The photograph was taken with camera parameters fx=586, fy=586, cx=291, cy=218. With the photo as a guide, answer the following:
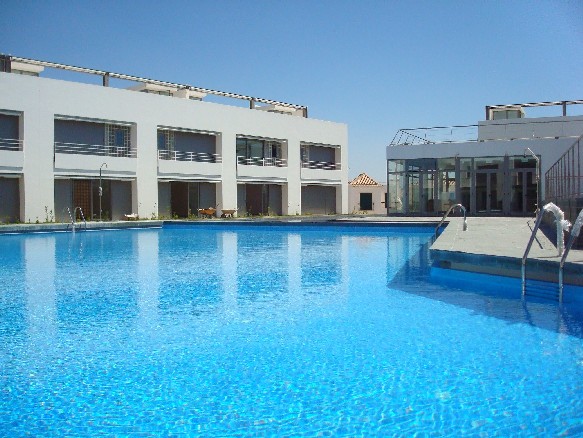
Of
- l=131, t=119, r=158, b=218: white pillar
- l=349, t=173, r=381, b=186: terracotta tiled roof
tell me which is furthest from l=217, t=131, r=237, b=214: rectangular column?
l=349, t=173, r=381, b=186: terracotta tiled roof

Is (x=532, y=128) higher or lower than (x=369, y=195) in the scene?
higher

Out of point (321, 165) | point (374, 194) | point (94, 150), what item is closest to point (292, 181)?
point (321, 165)

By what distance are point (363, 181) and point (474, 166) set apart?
20.0 m

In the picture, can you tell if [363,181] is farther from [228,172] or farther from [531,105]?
[228,172]

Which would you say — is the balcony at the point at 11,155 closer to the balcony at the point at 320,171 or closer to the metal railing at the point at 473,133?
the balcony at the point at 320,171

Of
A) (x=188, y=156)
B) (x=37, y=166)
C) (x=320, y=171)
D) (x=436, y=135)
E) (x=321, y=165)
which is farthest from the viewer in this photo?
(x=321, y=165)

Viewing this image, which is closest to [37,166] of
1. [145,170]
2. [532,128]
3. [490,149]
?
[145,170]

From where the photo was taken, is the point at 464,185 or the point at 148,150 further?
the point at 464,185

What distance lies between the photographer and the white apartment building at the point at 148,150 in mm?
24156

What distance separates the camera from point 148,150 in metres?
28.2

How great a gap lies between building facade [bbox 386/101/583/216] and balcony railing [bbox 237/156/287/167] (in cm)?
716

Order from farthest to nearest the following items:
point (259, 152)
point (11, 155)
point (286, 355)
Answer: point (259, 152), point (11, 155), point (286, 355)

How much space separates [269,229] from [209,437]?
20.2 meters

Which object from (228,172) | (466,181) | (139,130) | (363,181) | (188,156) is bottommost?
(466,181)
